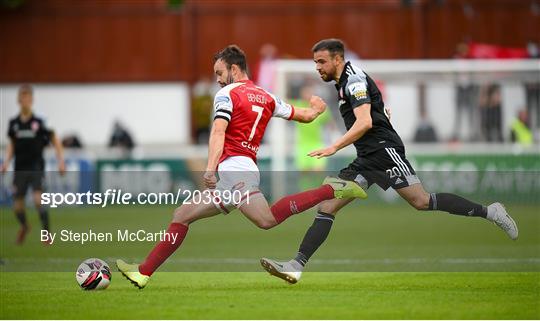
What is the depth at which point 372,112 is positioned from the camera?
38.8ft

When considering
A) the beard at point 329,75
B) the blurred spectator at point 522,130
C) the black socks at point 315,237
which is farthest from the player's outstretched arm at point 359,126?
the blurred spectator at point 522,130

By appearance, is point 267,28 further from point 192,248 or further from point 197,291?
point 197,291

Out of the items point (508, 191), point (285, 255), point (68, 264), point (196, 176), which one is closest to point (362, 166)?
point (285, 255)

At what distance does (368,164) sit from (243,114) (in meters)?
1.48

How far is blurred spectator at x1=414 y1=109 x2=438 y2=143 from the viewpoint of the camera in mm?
25672

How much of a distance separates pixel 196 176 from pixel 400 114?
4.71m

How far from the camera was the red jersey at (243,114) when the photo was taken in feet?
35.7

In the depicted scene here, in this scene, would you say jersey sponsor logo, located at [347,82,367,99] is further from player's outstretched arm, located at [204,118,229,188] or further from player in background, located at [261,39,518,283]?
player's outstretched arm, located at [204,118,229,188]

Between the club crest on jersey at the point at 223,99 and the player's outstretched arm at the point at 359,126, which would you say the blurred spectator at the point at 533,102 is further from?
the club crest on jersey at the point at 223,99

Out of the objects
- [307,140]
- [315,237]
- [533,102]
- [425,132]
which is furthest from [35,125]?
[533,102]

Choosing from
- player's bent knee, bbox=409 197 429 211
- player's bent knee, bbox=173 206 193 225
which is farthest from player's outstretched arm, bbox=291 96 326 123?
player's bent knee, bbox=173 206 193 225

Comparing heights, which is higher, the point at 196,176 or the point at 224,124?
the point at 224,124

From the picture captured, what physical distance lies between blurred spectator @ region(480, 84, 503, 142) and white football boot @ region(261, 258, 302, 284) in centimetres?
1440

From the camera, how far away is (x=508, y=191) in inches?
838
